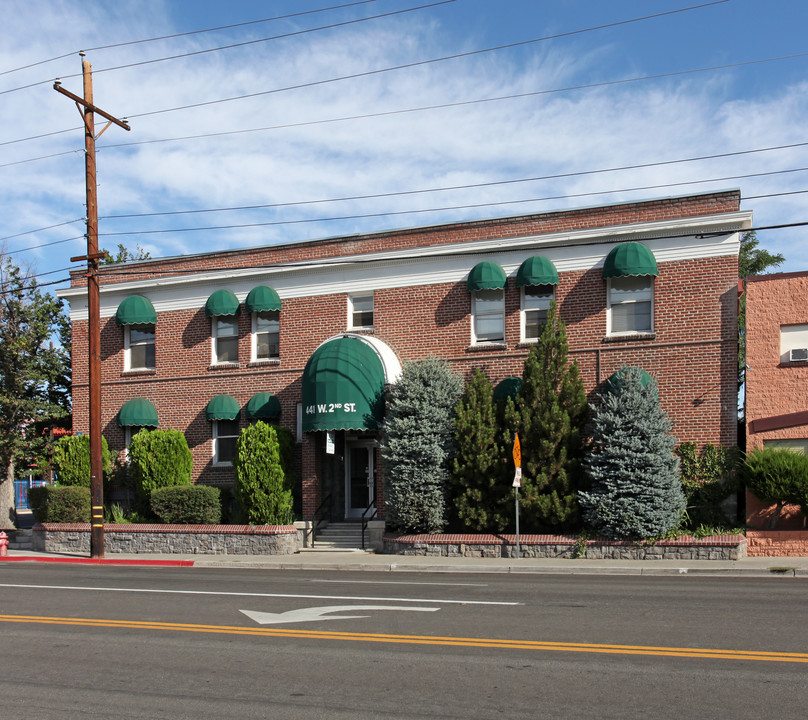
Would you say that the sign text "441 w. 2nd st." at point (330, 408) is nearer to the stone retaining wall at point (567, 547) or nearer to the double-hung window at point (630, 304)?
the stone retaining wall at point (567, 547)

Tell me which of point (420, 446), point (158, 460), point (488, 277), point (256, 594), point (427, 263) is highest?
point (427, 263)

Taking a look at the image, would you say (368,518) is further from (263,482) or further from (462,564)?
(462,564)

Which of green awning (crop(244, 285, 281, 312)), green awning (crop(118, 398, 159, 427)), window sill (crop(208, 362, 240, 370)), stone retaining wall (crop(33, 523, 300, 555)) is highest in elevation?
green awning (crop(244, 285, 281, 312))

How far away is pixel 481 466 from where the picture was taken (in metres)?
21.0

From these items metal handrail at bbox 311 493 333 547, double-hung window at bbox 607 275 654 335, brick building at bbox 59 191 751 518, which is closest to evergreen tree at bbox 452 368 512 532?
brick building at bbox 59 191 751 518

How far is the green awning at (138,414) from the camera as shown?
89.1 ft

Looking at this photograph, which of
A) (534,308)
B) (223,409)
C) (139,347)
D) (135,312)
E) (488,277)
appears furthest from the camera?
(139,347)

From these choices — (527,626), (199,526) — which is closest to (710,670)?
(527,626)

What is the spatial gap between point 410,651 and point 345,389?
13.8 meters

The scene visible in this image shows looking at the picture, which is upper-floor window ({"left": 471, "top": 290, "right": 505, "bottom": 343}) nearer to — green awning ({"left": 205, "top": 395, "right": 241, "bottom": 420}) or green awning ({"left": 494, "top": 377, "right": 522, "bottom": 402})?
green awning ({"left": 494, "top": 377, "right": 522, "bottom": 402})

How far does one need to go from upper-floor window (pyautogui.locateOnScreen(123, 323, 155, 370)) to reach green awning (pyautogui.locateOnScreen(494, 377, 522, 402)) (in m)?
12.2

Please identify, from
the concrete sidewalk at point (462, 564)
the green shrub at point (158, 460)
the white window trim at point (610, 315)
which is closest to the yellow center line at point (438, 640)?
the concrete sidewalk at point (462, 564)

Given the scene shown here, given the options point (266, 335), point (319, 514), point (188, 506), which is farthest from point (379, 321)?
point (188, 506)

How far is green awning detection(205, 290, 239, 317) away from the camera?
2636 centimetres
